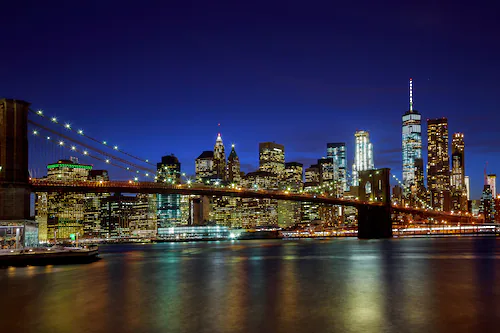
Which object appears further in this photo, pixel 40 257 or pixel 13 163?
pixel 13 163

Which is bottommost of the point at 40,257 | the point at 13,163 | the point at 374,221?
the point at 40,257

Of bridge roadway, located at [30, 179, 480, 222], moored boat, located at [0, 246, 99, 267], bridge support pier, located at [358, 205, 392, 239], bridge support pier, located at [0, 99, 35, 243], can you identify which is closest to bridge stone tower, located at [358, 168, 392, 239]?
bridge support pier, located at [358, 205, 392, 239]

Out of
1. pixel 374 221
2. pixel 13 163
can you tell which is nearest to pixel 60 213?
pixel 374 221

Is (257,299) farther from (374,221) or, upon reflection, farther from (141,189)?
(374,221)

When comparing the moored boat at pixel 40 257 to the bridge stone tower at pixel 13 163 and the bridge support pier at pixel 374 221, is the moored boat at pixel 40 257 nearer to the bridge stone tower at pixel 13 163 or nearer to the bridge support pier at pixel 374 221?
the bridge stone tower at pixel 13 163

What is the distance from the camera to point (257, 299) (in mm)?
22250

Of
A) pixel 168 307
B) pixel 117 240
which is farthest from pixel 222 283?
pixel 117 240

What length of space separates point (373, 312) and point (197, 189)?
155 ft

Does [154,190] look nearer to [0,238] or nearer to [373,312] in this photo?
[0,238]

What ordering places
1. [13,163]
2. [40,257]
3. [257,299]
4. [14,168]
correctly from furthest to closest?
[13,163], [14,168], [40,257], [257,299]

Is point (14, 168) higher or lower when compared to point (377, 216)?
higher

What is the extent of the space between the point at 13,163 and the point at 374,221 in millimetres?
59181

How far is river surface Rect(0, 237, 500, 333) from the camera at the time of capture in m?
16.9

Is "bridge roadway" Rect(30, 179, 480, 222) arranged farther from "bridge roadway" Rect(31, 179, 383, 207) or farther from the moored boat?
the moored boat
